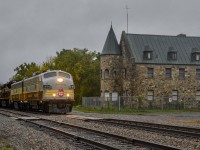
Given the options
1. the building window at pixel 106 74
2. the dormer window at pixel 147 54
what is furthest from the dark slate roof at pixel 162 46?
the building window at pixel 106 74

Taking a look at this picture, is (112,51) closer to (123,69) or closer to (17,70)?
(123,69)

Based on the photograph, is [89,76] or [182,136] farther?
[89,76]

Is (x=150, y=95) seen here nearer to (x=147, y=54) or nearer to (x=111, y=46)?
(x=147, y=54)

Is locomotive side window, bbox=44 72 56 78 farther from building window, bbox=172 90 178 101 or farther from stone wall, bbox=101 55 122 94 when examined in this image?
building window, bbox=172 90 178 101

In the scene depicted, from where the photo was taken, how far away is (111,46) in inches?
2232

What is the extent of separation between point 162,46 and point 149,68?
192 inches

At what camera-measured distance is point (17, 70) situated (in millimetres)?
113750

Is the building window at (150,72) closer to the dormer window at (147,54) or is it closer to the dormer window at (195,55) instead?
the dormer window at (147,54)

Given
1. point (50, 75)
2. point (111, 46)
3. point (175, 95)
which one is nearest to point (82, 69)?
point (111, 46)

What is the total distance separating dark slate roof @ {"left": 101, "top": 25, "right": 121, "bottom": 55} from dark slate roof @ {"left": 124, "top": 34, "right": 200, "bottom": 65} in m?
2.26

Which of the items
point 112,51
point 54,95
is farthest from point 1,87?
point 54,95

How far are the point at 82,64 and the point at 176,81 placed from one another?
1117 inches

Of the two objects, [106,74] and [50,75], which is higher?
[106,74]

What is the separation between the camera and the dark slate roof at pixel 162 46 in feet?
179
